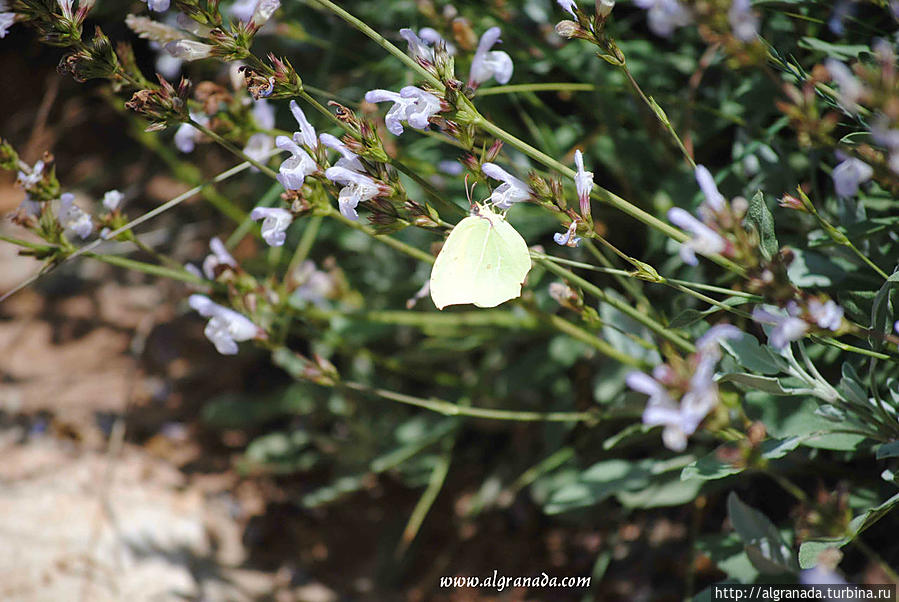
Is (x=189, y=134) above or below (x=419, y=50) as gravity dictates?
below

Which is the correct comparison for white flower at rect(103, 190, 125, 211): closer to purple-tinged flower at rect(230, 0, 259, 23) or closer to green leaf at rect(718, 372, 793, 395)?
purple-tinged flower at rect(230, 0, 259, 23)

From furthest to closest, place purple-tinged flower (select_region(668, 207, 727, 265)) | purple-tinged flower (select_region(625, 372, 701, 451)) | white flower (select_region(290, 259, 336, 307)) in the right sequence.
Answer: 1. white flower (select_region(290, 259, 336, 307))
2. purple-tinged flower (select_region(668, 207, 727, 265))
3. purple-tinged flower (select_region(625, 372, 701, 451))

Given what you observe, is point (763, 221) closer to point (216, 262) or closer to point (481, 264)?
point (481, 264)

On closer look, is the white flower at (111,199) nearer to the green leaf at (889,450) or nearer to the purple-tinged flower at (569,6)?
the purple-tinged flower at (569,6)

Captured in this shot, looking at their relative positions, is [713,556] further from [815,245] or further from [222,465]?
[222,465]

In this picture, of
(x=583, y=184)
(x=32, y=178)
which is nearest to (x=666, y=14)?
(x=583, y=184)

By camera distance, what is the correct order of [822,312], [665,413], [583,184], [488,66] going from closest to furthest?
[665,413] < [822,312] < [583,184] < [488,66]

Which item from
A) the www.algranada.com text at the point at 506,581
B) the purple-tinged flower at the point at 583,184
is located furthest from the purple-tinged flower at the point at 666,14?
the www.algranada.com text at the point at 506,581

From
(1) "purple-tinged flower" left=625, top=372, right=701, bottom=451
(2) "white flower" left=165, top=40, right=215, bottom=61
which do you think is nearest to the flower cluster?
(1) "purple-tinged flower" left=625, top=372, right=701, bottom=451

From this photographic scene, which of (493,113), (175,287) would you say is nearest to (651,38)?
(493,113)
